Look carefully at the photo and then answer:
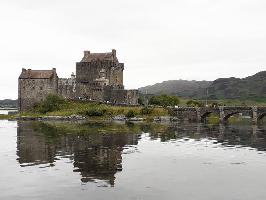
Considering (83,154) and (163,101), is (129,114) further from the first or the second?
(83,154)

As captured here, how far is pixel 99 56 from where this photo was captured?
495ft

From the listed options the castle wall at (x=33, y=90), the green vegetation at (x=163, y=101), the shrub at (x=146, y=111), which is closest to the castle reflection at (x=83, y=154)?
the shrub at (x=146, y=111)

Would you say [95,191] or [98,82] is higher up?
[98,82]

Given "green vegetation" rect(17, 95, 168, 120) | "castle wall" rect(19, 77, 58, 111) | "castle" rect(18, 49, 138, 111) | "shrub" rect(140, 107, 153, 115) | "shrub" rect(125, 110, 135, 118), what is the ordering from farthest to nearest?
"castle" rect(18, 49, 138, 111)
"castle wall" rect(19, 77, 58, 111)
"shrub" rect(140, 107, 153, 115)
"green vegetation" rect(17, 95, 168, 120)
"shrub" rect(125, 110, 135, 118)

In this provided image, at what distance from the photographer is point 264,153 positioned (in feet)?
153

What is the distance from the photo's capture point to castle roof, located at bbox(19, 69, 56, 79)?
137750 mm

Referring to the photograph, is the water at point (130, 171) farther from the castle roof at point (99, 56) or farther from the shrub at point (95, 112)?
the castle roof at point (99, 56)

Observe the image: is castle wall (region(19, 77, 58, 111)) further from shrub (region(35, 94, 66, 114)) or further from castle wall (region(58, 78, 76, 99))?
shrub (region(35, 94, 66, 114))

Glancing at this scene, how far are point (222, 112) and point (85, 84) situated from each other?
148ft

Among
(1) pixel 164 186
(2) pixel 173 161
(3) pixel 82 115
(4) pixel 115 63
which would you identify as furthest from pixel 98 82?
(1) pixel 164 186

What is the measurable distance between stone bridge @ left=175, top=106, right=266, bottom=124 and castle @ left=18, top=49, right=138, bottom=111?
59.8 ft

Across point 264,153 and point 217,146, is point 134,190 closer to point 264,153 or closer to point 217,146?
point 264,153

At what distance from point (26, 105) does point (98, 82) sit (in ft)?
80.9

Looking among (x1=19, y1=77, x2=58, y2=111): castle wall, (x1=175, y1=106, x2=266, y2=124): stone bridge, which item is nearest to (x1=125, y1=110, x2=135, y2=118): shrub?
(x1=175, y1=106, x2=266, y2=124): stone bridge
